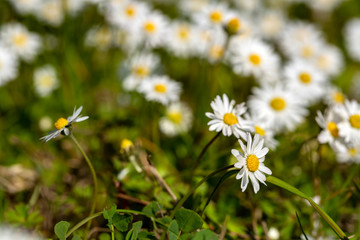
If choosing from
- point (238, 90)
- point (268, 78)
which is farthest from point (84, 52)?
point (268, 78)

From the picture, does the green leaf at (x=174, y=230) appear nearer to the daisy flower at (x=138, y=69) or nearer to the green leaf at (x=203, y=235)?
the green leaf at (x=203, y=235)

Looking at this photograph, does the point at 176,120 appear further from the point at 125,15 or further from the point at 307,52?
the point at 307,52

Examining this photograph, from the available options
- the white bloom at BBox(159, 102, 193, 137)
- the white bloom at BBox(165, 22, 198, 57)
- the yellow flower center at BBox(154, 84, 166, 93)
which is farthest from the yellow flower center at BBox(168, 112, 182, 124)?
the white bloom at BBox(165, 22, 198, 57)

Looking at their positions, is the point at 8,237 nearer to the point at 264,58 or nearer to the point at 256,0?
the point at 264,58

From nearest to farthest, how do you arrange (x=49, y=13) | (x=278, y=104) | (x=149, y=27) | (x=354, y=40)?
(x=278, y=104) < (x=149, y=27) < (x=49, y=13) < (x=354, y=40)

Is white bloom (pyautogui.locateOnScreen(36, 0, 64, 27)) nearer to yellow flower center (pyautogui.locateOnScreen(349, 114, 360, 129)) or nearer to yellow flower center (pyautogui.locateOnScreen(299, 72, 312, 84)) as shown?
yellow flower center (pyautogui.locateOnScreen(299, 72, 312, 84))

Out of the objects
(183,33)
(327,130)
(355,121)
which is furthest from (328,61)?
(327,130)
